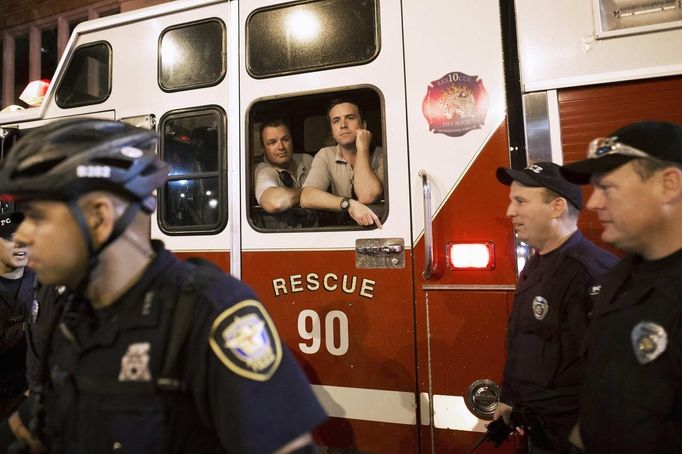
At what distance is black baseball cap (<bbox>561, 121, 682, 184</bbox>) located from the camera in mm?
1376

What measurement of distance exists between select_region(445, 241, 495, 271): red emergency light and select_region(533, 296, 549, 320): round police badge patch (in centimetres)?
38

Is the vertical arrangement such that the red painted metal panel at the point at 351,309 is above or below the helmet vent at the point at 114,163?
below

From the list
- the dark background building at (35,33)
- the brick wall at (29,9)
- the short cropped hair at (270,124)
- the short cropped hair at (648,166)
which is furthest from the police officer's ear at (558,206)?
the brick wall at (29,9)

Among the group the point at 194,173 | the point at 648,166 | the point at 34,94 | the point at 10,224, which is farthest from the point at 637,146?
the point at 34,94

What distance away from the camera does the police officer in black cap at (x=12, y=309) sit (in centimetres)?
267

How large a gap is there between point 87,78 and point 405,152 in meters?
2.18

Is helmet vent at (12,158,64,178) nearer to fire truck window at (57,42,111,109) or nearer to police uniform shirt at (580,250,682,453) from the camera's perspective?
police uniform shirt at (580,250,682,453)

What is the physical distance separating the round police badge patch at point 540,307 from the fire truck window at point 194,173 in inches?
64.8

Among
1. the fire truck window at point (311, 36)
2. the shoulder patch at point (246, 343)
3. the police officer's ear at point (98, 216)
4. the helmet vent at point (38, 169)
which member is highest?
the fire truck window at point (311, 36)

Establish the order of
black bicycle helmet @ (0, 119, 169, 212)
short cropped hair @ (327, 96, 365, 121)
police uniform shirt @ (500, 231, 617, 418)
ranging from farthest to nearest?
short cropped hair @ (327, 96, 365, 121) → police uniform shirt @ (500, 231, 617, 418) → black bicycle helmet @ (0, 119, 169, 212)

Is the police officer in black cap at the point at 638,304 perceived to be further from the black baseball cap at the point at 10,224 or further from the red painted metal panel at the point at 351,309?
the black baseball cap at the point at 10,224

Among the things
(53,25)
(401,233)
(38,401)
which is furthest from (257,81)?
(53,25)

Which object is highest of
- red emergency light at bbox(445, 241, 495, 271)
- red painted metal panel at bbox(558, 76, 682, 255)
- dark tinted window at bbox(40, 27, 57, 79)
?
dark tinted window at bbox(40, 27, 57, 79)

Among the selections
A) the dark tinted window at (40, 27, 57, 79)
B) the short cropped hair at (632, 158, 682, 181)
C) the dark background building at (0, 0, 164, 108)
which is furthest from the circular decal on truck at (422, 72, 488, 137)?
the dark tinted window at (40, 27, 57, 79)
